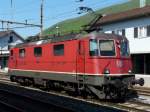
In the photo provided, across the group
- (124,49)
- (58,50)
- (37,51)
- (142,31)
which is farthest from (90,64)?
(142,31)

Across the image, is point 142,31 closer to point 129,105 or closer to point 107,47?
point 107,47

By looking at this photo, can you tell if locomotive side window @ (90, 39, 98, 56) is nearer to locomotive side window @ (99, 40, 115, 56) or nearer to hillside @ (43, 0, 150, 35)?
locomotive side window @ (99, 40, 115, 56)

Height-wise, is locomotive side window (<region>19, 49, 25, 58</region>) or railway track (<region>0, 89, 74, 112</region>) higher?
locomotive side window (<region>19, 49, 25, 58</region>)

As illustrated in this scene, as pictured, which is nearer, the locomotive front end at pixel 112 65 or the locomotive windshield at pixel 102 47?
the locomotive front end at pixel 112 65

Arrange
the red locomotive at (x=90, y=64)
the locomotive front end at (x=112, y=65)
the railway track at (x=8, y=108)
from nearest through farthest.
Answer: the railway track at (x=8, y=108), the locomotive front end at (x=112, y=65), the red locomotive at (x=90, y=64)

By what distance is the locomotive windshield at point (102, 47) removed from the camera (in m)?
19.6

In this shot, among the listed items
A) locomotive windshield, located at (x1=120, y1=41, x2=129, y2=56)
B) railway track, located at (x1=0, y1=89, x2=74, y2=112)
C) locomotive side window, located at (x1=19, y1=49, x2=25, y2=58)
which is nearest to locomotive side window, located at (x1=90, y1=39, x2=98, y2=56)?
locomotive windshield, located at (x1=120, y1=41, x2=129, y2=56)

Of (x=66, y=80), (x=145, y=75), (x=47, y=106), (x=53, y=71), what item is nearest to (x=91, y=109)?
(x=47, y=106)

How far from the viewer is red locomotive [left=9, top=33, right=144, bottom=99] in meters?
19.3

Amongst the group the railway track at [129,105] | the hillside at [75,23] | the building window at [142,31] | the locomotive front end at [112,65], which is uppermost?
the hillside at [75,23]

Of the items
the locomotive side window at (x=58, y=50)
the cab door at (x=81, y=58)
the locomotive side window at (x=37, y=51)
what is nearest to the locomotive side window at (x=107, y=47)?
the cab door at (x=81, y=58)

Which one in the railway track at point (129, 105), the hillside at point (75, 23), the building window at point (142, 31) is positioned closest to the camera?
the railway track at point (129, 105)

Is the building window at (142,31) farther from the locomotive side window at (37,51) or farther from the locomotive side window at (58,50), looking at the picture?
the locomotive side window at (58,50)

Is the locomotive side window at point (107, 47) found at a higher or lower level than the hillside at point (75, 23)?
lower
